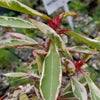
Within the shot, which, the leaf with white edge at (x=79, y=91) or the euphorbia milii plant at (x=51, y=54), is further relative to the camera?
the leaf with white edge at (x=79, y=91)

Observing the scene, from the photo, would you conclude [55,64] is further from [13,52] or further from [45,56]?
[13,52]

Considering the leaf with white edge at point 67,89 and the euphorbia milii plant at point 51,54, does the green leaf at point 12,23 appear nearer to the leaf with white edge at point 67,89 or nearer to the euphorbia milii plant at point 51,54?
the euphorbia milii plant at point 51,54

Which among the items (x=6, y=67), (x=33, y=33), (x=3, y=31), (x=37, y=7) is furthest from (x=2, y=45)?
(x=37, y=7)

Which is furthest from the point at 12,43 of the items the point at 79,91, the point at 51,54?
the point at 79,91

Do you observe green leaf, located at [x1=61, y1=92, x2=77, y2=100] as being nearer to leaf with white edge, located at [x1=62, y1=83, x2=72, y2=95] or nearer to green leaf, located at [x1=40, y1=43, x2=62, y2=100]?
leaf with white edge, located at [x1=62, y1=83, x2=72, y2=95]

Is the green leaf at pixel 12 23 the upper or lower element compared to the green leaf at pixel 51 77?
upper

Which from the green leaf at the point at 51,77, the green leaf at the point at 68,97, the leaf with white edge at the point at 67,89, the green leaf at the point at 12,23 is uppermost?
the green leaf at the point at 12,23

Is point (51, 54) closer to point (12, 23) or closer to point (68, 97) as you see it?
point (12, 23)

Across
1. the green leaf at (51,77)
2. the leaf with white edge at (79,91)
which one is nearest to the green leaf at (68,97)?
the leaf with white edge at (79,91)
